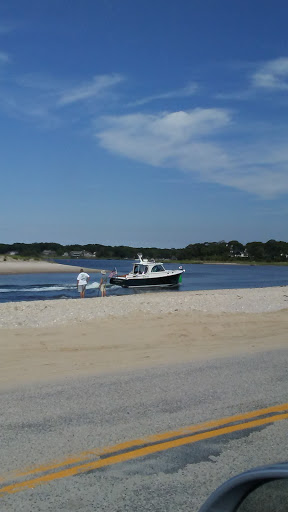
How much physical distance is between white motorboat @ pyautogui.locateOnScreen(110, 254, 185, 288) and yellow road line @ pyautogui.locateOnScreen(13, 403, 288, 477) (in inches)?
1531

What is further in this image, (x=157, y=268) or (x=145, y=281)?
(x=157, y=268)

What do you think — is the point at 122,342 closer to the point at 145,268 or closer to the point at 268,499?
the point at 268,499

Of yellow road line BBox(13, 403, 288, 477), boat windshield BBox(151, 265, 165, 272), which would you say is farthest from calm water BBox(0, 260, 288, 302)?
yellow road line BBox(13, 403, 288, 477)

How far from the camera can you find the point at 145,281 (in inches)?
1794

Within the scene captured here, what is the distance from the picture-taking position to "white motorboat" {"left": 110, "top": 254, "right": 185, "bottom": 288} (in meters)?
45.2

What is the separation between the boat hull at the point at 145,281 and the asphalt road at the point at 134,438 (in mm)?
37012

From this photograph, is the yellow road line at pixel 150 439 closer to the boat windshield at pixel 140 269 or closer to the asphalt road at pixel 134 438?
the asphalt road at pixel 134 438

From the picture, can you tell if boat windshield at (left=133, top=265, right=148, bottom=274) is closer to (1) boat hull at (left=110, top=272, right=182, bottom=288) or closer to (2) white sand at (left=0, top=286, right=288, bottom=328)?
(1) boat hull at (left=110, top=272, right=182, bottom=288)

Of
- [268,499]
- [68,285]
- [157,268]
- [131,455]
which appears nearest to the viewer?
[268,499]

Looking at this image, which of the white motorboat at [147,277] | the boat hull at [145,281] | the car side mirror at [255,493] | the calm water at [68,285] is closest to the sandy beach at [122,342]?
the car side mirror at [255,493]

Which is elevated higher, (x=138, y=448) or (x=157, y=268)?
(x=157, y=268)

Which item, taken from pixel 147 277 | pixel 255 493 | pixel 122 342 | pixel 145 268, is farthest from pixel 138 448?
pixel 145 268

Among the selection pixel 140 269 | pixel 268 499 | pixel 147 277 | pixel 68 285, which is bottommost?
pixel 68 285

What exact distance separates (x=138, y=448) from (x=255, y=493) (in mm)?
3019
